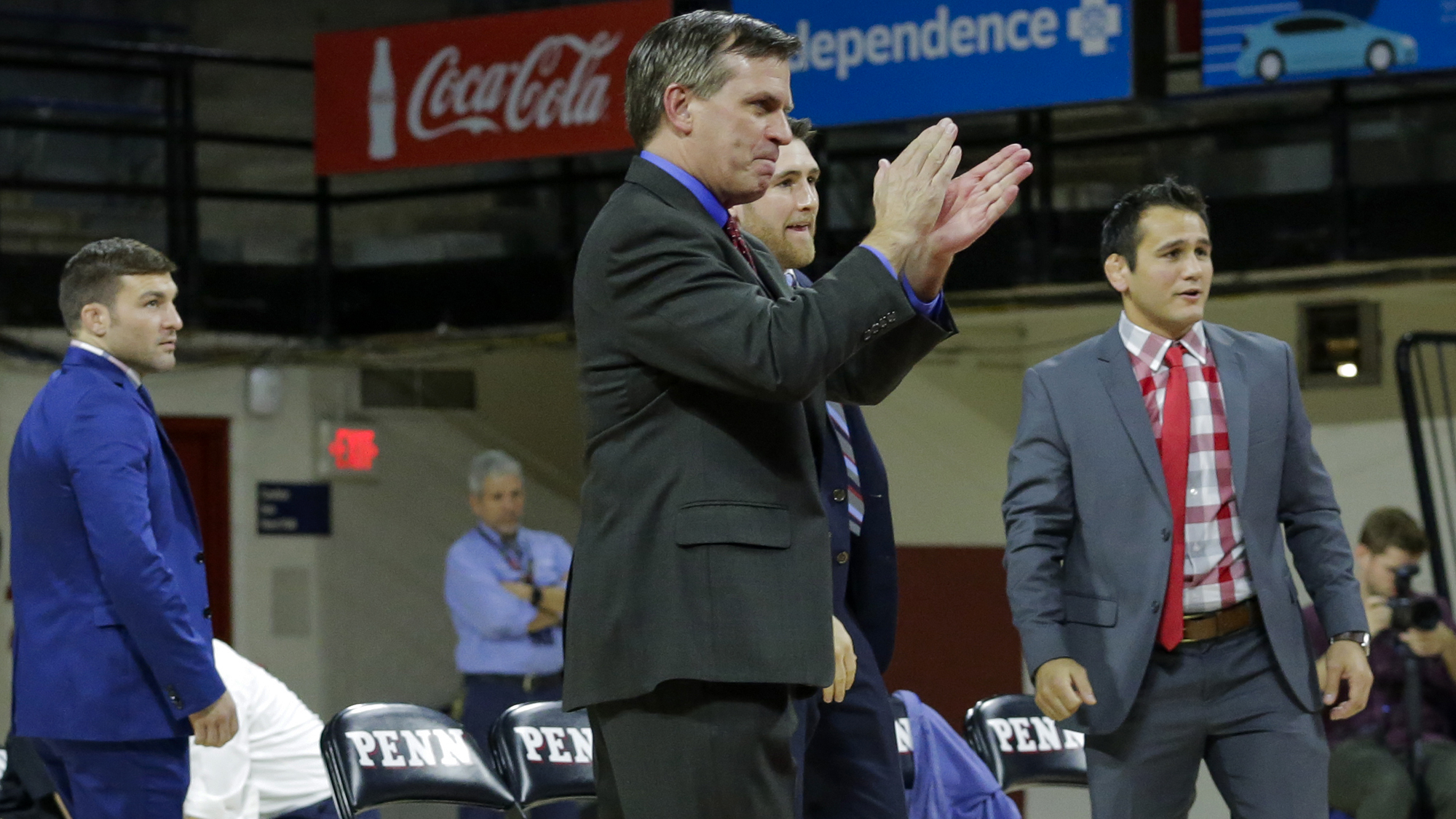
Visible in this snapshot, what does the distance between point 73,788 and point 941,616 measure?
20.5 feet

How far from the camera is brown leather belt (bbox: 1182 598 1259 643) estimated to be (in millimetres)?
3275

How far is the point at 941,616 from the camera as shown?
368 inches

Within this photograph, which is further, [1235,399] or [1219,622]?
[1235,399]

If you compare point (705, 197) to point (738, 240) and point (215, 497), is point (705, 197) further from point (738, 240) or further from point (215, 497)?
point (215, 497)

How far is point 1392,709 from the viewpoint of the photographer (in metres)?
6.07

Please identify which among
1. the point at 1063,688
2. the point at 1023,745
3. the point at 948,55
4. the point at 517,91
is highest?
the point at 517,91

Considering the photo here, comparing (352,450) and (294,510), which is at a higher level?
(352,450)

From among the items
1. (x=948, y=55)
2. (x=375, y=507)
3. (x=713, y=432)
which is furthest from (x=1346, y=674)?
(x=375, y=507)

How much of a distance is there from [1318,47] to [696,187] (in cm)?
600

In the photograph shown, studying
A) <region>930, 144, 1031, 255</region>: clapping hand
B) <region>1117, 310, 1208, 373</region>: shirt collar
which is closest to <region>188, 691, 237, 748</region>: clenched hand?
<region>1117, 310, 1208, 373</region>: shirt collar

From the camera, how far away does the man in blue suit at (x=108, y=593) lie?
356 centimetres

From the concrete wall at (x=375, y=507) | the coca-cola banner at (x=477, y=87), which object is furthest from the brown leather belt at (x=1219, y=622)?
the concrete wall at (x=375, y=507)

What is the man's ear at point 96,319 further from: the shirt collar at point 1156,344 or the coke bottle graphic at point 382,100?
the coke bottle graphic at point 382,100

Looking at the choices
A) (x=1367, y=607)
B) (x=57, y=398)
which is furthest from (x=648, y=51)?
(x=1367, y=607)
